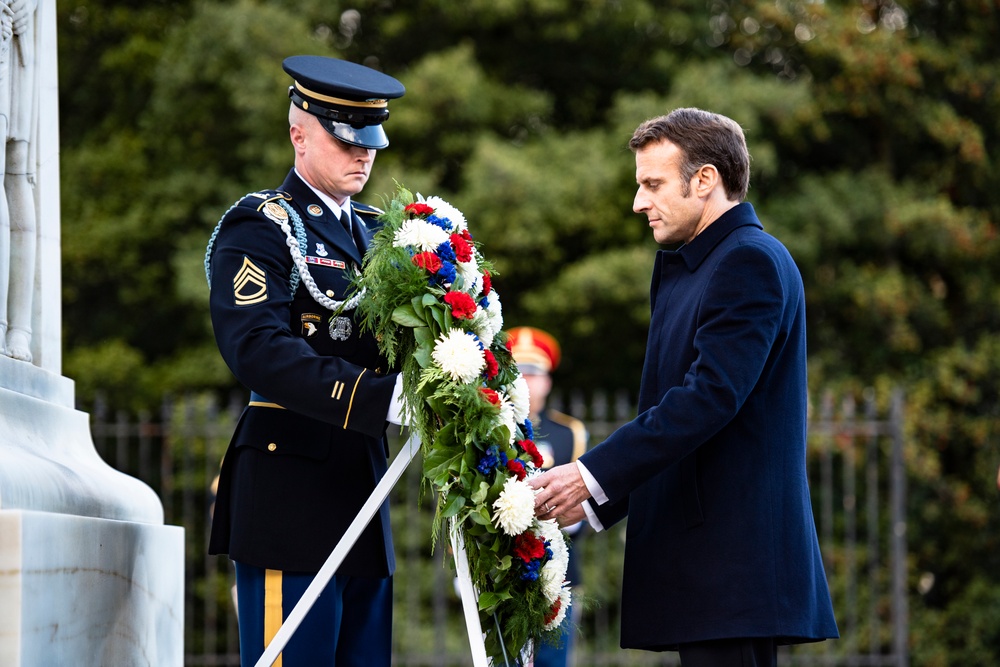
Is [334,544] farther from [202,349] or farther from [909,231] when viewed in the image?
[909,231]

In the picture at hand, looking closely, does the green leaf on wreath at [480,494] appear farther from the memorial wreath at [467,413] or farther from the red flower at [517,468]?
the red flower at [517,468]

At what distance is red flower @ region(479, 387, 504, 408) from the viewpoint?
3.33 m

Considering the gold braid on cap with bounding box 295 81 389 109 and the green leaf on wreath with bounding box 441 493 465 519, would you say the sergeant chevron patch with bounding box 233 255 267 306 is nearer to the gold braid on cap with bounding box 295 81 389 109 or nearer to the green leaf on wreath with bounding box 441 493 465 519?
the gold braid on cap with bounding box 295 81 389 109

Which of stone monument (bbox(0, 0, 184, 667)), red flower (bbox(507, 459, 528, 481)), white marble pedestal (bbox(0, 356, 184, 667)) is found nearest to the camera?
white marble pedestal (bbox(0, 356, 184, 667))

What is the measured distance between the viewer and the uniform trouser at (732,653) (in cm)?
329

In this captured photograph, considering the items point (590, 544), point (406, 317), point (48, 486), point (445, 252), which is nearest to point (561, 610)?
point (406, 317)

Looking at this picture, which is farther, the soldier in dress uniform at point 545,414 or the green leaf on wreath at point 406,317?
the soldier in dress uniform at point 545,414

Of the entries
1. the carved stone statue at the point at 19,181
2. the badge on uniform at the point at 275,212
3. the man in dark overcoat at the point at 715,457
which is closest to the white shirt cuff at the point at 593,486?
the man in dark overcoat at the point at 715,457

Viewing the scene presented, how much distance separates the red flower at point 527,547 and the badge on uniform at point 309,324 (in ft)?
2.66

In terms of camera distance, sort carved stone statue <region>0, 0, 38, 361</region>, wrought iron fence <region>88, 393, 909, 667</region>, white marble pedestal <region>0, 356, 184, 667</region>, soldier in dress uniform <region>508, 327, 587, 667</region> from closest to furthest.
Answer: white marble pedestal <region>0, 356, 184, 667</region>
carved stone statue <region>0, 0, 38, 361</region>
soldier in dress uniform <region>508, 327, 587, 667</region>
wrought iron fence <region>88, 393, 909, 667</region>

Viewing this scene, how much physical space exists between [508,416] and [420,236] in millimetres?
519

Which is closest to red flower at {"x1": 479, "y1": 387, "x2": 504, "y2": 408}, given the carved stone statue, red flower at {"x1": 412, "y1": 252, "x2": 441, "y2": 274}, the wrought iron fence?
red flower at {"x1": 412, "y1": 252, "x2": 441, "y2": 274}

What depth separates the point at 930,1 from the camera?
14.3 m

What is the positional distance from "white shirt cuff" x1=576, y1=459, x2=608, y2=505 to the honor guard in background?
0.53m
